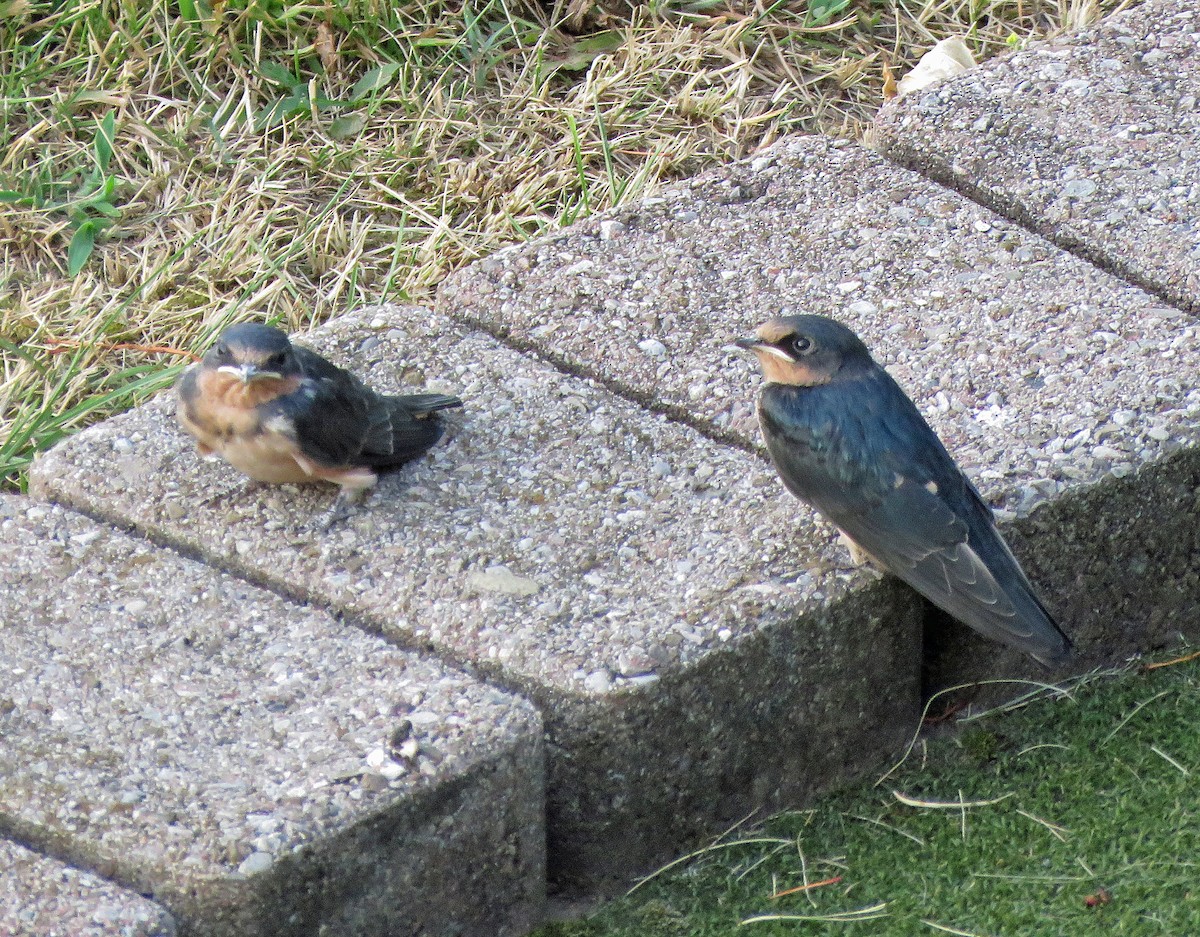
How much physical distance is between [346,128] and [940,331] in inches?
75.1

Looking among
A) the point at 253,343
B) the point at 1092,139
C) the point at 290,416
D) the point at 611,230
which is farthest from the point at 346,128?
the point at 1092,139

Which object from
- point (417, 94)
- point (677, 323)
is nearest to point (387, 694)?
point (677, 323)

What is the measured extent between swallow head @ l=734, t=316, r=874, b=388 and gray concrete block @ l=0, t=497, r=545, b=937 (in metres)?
0.91

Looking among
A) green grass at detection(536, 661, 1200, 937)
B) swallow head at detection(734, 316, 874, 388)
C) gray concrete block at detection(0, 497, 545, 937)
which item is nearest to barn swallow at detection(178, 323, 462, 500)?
gray concrete block at detection(0, 497, 545, 937)

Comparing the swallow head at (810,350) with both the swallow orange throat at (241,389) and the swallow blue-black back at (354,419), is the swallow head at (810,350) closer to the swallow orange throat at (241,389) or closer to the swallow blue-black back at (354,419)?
the swallow blue-black back at (354,419)

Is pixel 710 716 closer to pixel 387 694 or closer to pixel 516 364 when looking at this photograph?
pixel 387 694

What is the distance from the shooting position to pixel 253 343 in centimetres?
335

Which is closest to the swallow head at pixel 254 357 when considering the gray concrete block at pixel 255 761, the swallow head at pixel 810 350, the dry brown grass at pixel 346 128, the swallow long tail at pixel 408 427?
the swallow long tail at pixel 408 427

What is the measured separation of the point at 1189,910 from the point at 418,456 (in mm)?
1551

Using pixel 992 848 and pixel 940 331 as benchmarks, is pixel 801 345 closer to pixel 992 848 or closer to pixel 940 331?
pixel 940 331

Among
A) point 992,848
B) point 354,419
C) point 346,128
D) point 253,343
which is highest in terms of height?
point 253,343

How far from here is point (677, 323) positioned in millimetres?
3771

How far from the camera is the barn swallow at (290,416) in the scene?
3285 mm

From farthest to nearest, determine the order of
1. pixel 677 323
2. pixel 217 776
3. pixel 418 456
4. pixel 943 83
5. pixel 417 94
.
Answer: pixel 417 94
pixel 943 83
pixel 677 323
pixel 418 456
pixel 217 776
